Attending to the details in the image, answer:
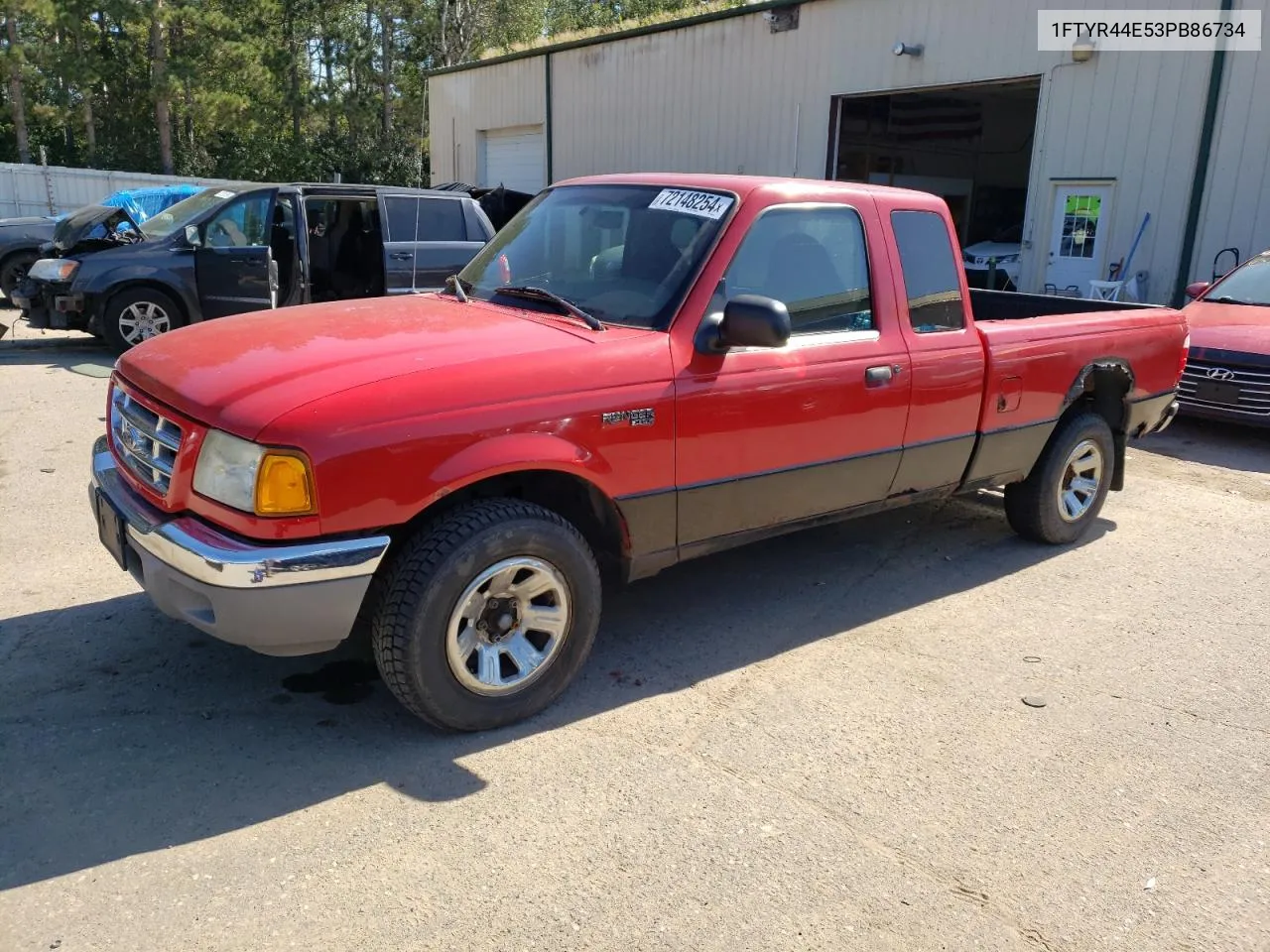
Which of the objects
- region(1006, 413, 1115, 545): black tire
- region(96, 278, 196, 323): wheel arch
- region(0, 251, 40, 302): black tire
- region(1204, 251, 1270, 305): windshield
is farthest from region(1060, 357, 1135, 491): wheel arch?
region(0, 251, 40, 302): black tire

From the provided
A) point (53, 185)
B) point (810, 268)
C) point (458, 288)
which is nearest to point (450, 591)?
point (458, 288)

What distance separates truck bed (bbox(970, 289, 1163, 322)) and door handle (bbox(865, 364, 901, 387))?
1864mm

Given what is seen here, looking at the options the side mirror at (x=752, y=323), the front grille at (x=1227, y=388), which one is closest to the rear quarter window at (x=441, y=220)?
the front grille at (x=1227, y=388)

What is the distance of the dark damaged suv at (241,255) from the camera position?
9555 mm

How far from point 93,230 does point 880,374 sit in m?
8.81

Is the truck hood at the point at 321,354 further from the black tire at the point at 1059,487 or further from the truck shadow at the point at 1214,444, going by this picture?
the truck shadow at the point at 1214,444

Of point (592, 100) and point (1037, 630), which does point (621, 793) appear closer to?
point (1037, 630)

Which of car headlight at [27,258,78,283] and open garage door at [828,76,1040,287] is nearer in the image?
car headlight at [27,258,78,283]

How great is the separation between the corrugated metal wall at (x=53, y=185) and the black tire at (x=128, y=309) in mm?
15702

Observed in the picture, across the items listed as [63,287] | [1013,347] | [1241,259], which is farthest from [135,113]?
[1013,347]

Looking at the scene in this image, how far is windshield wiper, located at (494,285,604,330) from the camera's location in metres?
3.80

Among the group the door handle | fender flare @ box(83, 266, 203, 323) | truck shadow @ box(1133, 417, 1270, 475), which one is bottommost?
truck shadow @ box(1133, 417, 1270, 475)

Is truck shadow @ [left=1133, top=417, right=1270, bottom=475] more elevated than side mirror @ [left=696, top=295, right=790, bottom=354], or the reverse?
side mirror @ [left=696, top=295, right=790, bottom=354]

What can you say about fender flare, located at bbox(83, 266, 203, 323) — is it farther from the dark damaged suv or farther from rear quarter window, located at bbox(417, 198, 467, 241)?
rear quarter window, located at bbox(417, 198, 467, 241)
